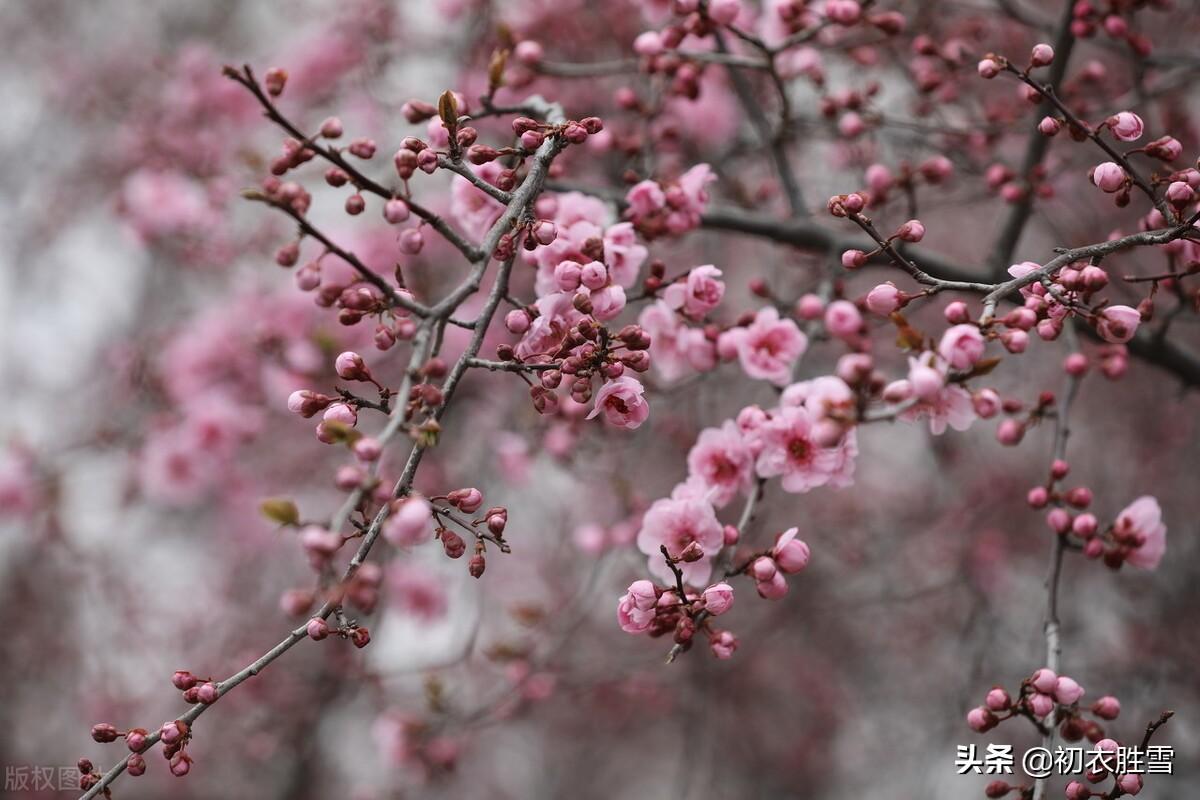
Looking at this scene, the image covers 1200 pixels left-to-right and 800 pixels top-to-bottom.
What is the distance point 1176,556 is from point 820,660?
2.16m

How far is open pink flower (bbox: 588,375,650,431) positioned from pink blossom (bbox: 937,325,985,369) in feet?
1.56

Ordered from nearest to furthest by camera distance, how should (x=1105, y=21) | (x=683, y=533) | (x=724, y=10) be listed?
(x=683, y=533), (x=724, y=10), (x=1105, y=21)

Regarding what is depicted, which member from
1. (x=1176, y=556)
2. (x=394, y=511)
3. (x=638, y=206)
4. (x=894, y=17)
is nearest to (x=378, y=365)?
(x=638, y=206)

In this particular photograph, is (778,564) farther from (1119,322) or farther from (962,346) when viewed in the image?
(1119,322)

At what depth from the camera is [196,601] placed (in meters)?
5.96

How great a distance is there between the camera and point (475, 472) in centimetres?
391

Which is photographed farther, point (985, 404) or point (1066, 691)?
point (1066, 691)

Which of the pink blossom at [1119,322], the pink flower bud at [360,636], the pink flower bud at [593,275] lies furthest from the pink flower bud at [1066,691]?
the pink flower bud at [360,636]

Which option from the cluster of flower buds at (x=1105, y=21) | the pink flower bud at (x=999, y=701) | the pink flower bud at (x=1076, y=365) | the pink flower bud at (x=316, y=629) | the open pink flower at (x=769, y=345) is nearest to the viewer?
the pink flower bud at (x=316, y=629)

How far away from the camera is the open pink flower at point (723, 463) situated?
173cm

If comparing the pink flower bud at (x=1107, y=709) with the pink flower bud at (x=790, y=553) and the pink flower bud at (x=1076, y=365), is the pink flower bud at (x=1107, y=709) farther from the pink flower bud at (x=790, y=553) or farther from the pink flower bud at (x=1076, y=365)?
the pink flower bud at (x=1076, y=365)

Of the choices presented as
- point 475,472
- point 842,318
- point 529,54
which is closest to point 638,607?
point 842,318

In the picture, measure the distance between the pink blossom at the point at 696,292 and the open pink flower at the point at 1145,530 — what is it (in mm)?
929

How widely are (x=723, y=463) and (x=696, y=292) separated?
35 cm
